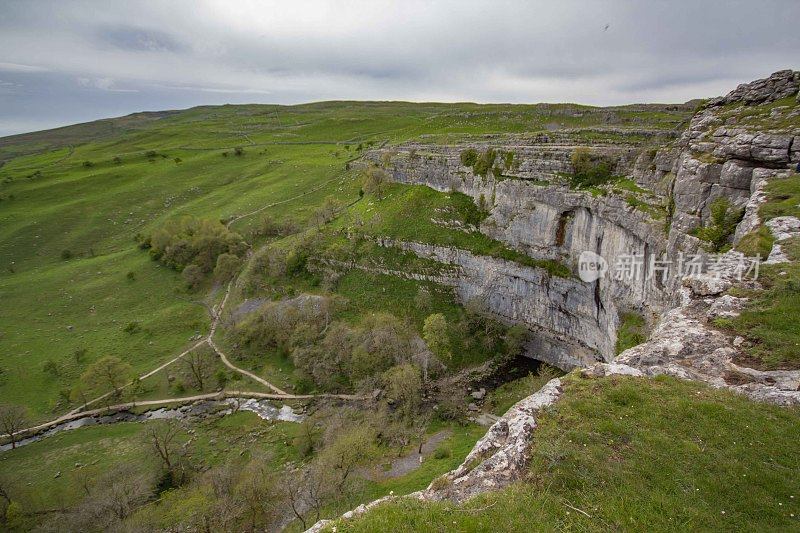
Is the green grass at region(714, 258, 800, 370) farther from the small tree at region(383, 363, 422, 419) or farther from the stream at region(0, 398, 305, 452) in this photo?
the stream at region(0, 398, 305, 452)

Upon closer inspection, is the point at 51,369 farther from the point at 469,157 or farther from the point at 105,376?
the point at 469,157

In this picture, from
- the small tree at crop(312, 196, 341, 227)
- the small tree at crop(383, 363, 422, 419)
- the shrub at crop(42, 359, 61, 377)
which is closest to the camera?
the small tree at crop(383, 363, 422, 419)

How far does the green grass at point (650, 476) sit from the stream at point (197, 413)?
3717cm

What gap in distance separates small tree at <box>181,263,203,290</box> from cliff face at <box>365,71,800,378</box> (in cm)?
4220

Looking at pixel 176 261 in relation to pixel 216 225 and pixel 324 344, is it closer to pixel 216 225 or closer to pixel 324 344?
pixel 216 225

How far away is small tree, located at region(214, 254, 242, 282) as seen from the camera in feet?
223

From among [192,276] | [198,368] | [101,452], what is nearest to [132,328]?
[192,276]

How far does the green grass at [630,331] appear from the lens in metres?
32.4

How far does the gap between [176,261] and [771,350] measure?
8278cm

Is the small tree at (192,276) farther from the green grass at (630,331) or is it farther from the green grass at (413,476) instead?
the green grass at (630,331)

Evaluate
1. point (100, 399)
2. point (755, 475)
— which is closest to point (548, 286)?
point (755, 475)

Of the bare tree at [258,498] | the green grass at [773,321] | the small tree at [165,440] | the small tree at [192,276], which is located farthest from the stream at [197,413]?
the green grass at [773,321]

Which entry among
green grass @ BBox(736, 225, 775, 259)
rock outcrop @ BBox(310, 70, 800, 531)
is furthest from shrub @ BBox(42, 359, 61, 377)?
green grass @ BBox(736, 225, 775, 259)

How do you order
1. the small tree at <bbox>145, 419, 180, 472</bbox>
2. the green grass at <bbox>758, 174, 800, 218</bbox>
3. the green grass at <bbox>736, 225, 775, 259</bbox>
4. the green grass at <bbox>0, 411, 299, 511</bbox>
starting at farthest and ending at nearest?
the green grass at <bbox>0, 411, 299, 511</bbox> < the small tree at <bbox>145, 419, 180, 472</bbox> < the green grass at <bbox>758, 174, 800, 218</bbox> < the green grass at <bbox>736, 225, 775, 259</bbox>
